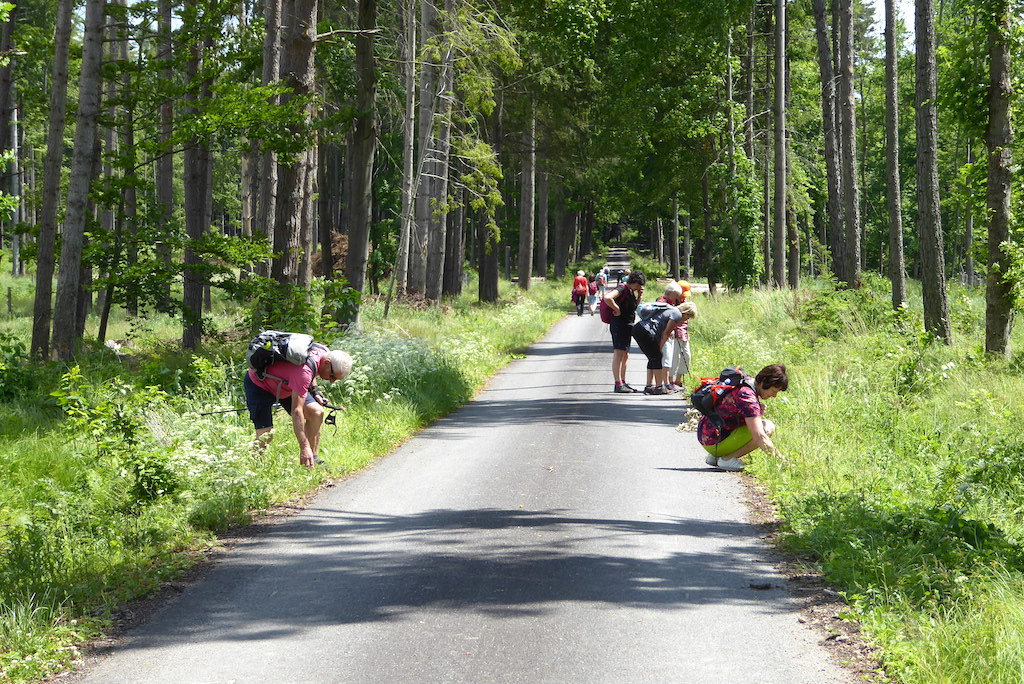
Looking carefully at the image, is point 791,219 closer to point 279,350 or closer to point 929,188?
point 929,188

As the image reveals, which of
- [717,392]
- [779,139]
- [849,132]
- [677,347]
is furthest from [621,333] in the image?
[779,139]

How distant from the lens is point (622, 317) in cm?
1777

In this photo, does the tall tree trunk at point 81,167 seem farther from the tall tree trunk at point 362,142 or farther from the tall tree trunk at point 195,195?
the tall tree trunk at point 362,142

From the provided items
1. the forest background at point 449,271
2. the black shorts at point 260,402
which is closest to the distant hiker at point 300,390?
the black shorts at point 260,402

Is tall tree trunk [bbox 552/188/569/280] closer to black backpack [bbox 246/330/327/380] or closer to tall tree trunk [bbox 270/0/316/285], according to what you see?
tall tree trunk [bbox 270/0/316/285]

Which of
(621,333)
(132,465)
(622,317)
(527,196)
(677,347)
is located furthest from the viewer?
(527,196)

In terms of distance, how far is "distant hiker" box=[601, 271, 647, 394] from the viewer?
17.6m

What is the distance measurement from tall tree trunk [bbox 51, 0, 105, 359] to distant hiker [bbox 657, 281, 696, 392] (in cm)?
920

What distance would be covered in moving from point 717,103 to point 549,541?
3493 cm

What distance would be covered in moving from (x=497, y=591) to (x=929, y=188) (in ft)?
44.7

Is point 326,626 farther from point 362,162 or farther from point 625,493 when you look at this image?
point 362,162

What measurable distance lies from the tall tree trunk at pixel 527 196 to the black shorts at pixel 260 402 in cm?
2994

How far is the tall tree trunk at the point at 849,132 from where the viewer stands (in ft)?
80.0

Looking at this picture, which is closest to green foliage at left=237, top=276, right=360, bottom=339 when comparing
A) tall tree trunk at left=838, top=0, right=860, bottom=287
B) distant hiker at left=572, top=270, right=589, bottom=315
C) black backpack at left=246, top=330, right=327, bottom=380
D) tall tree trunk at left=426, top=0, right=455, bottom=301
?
black backpack at left=246, top=330, right=327, bottom=380
